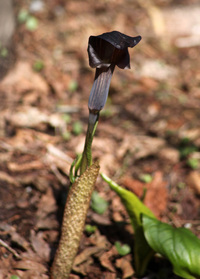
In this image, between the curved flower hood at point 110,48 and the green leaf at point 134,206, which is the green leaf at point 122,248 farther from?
the curved flower hood at point 110,48

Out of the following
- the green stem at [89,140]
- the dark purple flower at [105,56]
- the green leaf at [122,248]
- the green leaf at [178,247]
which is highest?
the dark purple flower at [105,56]

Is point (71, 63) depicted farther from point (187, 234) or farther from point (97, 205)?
point (187, 234)

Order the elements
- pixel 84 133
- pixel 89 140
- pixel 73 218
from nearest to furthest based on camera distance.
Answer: pixel 89 140 < pixel 73 218 < pixel 84 133

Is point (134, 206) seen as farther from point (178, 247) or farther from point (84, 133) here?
point (84, 133)

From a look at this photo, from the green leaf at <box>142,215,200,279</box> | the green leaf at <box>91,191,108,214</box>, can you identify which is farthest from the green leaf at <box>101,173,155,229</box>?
the green leaf at <box>91,191,108,214</box>

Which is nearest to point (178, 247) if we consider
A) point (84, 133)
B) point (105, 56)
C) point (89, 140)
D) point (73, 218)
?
point (73, 218)

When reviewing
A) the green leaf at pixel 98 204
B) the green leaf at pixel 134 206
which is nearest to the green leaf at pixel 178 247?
the green leaf at pixel 134 206

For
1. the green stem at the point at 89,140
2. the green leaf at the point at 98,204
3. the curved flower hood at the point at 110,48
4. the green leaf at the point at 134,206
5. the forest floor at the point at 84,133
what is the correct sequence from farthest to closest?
the green leaf at the point at 98,204 < the forest floor at the point at 84,133 < the green leaf at the point at 134,206 < the green stem at the point at 89,140 < the curved flower hood at the point at 110,48
